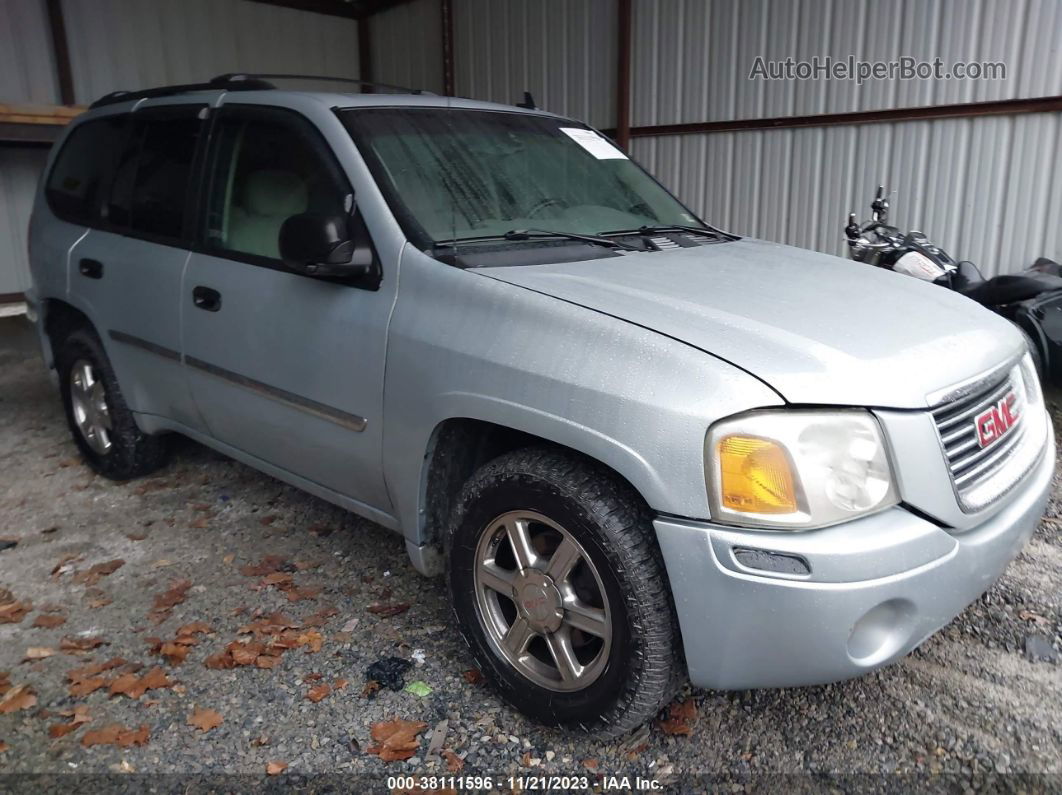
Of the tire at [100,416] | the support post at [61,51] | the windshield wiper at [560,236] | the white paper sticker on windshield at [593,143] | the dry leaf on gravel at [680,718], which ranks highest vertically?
the support post at [61,51]

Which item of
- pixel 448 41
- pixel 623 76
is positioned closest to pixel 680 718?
pixel 623 76

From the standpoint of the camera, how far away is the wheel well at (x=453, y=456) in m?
2.48

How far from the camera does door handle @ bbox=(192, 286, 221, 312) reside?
312 cm

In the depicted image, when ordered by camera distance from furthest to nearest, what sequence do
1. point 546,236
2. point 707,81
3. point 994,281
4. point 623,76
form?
point 623,76 < point 707,81 < point 994,281 < point 546,236

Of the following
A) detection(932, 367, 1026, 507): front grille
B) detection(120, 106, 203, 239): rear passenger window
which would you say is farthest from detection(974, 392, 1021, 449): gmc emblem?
detection(120, 106, 203, 239): rear passenger window

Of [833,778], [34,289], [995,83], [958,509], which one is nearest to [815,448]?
[958,509]

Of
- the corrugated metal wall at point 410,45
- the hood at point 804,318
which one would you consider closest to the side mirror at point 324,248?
the hood at point 804,318

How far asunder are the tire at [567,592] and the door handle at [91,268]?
2.39m

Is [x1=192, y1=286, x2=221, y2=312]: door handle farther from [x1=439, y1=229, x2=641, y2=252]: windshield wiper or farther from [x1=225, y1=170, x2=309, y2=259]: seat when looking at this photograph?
[x1=439, y1=229, x2=641, y2=252]: windshield wiper

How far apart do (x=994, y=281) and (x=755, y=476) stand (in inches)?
168

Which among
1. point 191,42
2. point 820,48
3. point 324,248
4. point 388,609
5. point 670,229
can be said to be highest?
point 191,42

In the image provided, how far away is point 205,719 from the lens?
8.09ft

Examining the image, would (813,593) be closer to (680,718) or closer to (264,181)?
(680,718)

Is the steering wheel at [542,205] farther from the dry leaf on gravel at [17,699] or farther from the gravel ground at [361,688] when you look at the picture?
the dry leaf on gravel at [17,699]
